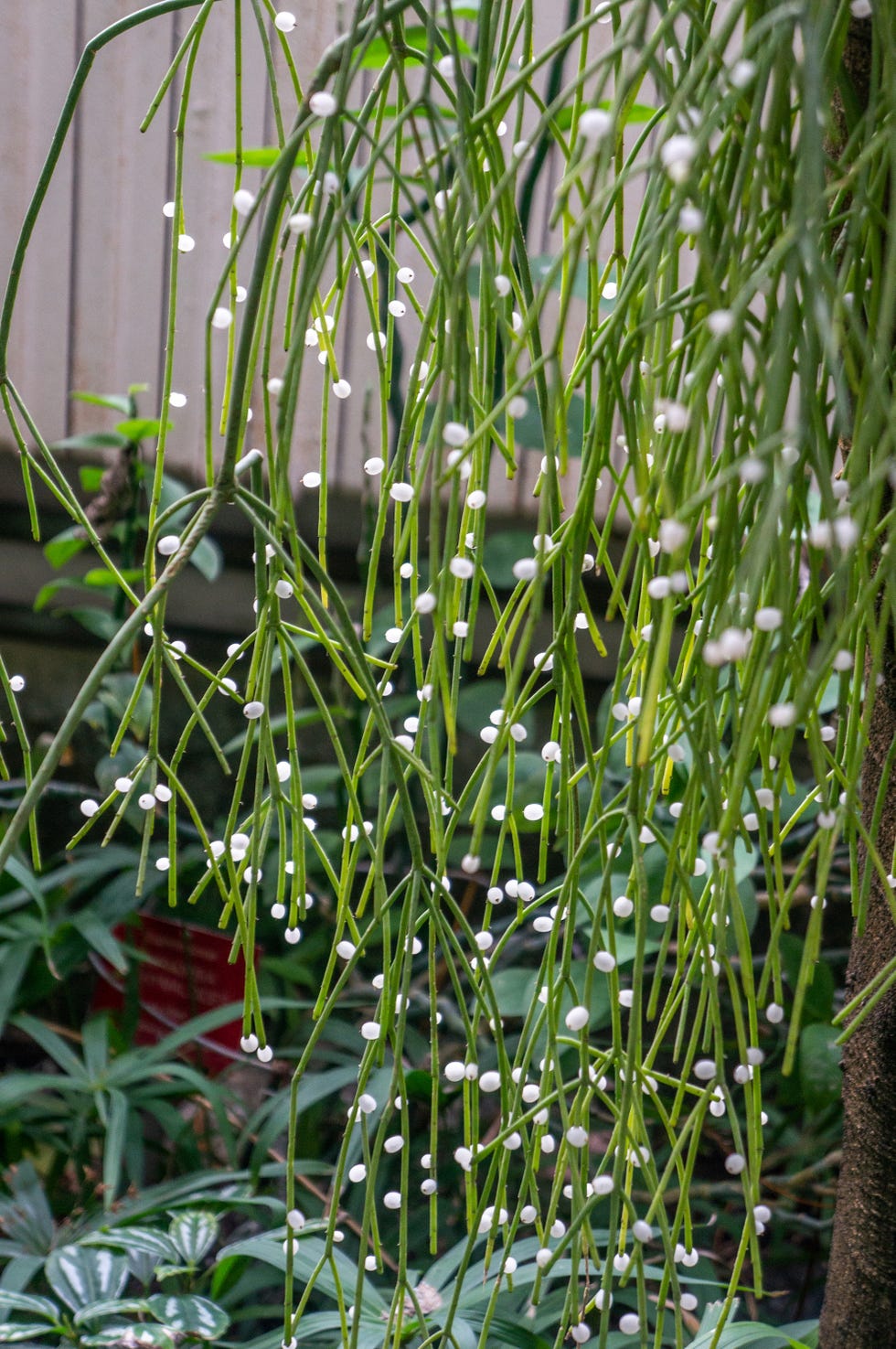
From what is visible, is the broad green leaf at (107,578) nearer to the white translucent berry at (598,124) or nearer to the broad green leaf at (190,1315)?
the broad green leaf at (190,1315)

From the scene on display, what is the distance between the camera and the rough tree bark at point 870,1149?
41cm

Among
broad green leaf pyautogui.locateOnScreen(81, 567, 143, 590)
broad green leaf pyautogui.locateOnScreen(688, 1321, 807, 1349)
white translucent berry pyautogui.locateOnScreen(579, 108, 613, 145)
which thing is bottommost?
broad green leaf pyautogui.locateOnScreen(688, 1321, 807, 1349)

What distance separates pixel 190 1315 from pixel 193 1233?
0.06 m

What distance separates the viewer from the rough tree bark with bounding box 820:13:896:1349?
41 cm

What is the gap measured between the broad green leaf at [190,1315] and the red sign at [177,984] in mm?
268

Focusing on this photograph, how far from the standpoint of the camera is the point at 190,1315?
57 cm

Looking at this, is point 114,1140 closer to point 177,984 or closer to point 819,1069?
point 177,984

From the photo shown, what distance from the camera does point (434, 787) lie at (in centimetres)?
29

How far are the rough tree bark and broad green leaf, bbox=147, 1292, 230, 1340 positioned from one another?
0.96 ft

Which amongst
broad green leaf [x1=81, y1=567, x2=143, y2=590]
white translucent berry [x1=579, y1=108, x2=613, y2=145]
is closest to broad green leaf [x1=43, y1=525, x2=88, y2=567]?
broad green leaf [x1=81, y1=567, x2=143, y2=590]

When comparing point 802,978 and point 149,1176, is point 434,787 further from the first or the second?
point 149,1176

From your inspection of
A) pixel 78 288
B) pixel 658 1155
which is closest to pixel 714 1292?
pixel 658 1155

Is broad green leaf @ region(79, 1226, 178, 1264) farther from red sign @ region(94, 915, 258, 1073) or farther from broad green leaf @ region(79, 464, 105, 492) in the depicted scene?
broad green leaf @ region(79, 464, 105, 492)

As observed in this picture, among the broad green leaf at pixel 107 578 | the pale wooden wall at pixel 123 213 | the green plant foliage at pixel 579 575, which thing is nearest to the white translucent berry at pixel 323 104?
the green plant foliage at pixel 579 575
